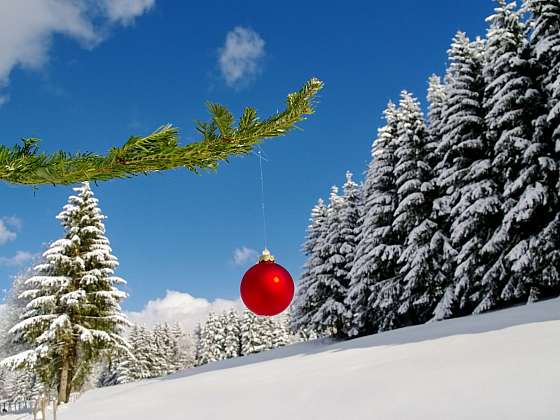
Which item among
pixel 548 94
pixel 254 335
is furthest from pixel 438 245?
pixel 254 335

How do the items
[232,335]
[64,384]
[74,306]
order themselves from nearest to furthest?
[64,384], [74,306], [232,335]

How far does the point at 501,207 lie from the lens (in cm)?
1669

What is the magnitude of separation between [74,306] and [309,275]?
12.6 m

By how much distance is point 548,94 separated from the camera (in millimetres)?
17000

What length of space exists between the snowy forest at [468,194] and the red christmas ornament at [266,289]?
13.6 m

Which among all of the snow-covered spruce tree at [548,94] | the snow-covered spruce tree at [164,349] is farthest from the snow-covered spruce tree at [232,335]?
the snow-covered spruce tree at [548,94]

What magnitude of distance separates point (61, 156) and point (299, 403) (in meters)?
8.18

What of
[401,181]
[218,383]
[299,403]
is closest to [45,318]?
[218,383]

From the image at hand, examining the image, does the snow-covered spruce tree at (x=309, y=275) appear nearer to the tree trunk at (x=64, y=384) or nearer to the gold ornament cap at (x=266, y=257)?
the tree trunk at (x=64, y=384)

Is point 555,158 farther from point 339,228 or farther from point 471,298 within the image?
point 339,228

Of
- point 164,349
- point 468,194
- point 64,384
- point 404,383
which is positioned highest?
point 164,349

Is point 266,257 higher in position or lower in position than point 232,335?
lower

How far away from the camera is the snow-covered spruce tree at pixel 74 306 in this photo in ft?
62.9

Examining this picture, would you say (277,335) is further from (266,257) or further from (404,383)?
(266,257)
